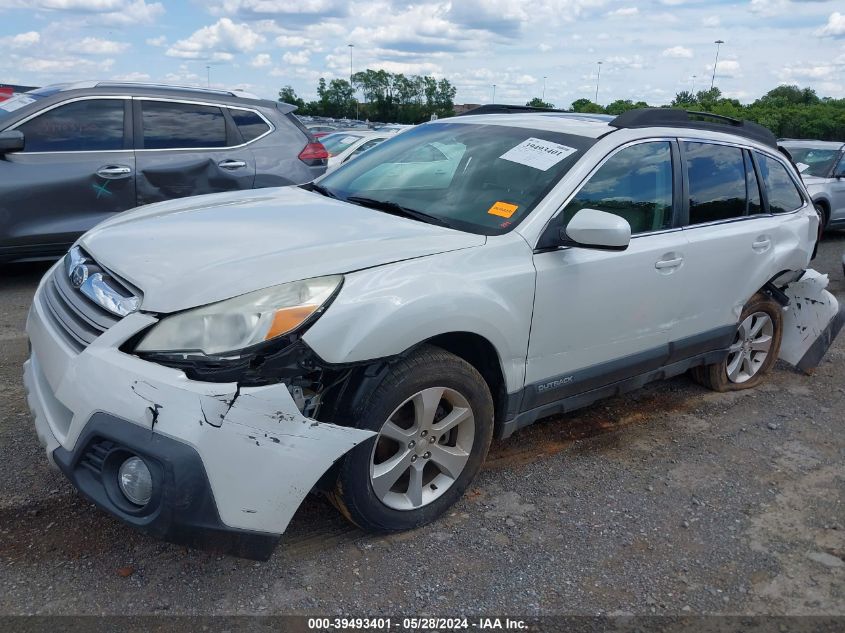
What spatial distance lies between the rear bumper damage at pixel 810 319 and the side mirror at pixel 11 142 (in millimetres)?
5782

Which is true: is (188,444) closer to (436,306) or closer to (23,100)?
(436,306)

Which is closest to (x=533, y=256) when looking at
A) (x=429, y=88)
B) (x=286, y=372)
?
(x=286, y=372)

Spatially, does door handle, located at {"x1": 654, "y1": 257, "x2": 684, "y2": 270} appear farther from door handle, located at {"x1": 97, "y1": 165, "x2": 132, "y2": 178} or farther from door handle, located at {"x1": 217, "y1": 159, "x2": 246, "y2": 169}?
door handle, located at {"x1": 97, "y1": 165, "x2": 132, "y2": 178}

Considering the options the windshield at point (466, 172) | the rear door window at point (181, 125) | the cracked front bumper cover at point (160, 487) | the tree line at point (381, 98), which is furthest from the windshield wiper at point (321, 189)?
the tree line at point (381, 98)

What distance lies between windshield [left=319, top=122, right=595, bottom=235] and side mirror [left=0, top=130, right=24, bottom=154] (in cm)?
303

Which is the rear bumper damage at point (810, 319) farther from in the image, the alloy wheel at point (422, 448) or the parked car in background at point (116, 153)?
the parked car in background at point (116, 153)

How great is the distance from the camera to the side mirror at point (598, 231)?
304 centimetres

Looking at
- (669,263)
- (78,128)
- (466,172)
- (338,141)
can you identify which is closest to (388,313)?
(466,172)

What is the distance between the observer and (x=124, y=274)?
264 centimetres

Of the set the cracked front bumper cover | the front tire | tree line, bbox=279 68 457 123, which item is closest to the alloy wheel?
the front tire

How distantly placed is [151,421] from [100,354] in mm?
339

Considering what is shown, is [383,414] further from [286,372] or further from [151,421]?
[151,421]

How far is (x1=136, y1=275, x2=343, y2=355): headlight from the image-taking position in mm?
2395

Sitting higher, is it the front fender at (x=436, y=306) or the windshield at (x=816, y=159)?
the front fender at (x=436, y=306)
